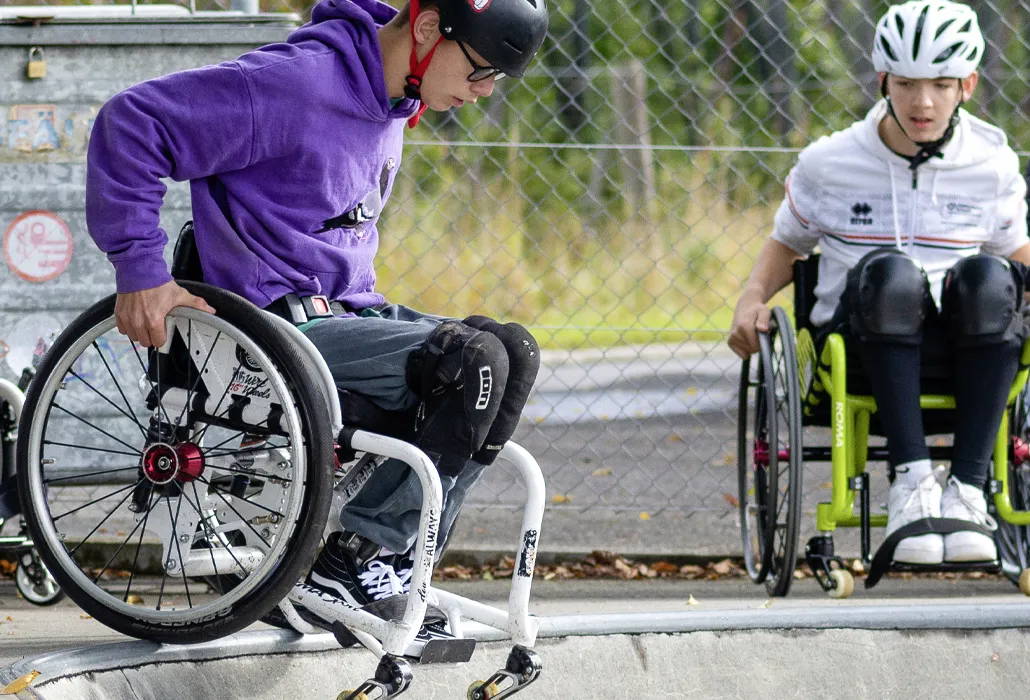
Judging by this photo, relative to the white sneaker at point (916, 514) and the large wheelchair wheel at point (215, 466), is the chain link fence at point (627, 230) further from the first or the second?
the large wheelchair wheel at point (215, 466)

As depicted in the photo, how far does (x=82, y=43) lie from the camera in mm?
3852

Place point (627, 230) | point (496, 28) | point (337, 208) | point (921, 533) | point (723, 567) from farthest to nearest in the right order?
point (627, 230), point (723, 567), point (921, 533), point (337, 208), point (496, 28)

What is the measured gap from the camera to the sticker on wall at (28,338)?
3.87 metres

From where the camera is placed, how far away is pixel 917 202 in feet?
12.6

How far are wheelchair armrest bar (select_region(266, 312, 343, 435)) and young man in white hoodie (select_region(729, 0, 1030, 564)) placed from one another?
1579mm

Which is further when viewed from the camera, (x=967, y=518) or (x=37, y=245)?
(x=37, y=245)

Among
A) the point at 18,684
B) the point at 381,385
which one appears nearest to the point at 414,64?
the point at 381,385

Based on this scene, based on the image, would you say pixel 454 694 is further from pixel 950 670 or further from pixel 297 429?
pixel 950 670

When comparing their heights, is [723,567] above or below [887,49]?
below

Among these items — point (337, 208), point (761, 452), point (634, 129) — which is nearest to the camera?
point (337, 208)

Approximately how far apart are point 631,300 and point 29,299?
7.29 metres

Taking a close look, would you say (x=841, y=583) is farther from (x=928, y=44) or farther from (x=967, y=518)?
(x=928, y=44)

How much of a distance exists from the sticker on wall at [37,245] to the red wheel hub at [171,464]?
4.84 feet

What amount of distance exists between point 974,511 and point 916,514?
0.16 m
